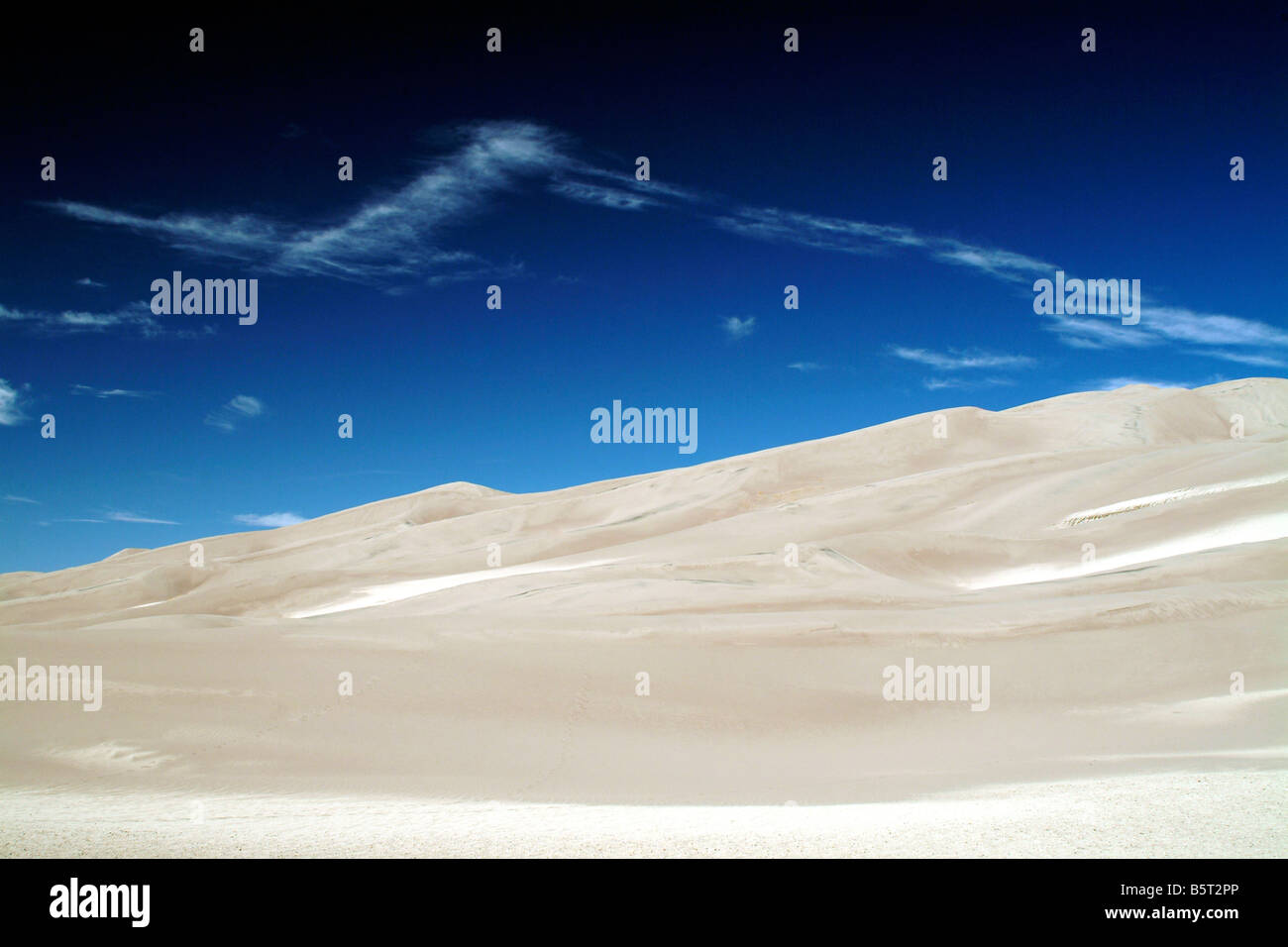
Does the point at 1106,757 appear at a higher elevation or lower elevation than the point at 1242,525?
lower

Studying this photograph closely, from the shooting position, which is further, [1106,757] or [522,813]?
[1106,757]

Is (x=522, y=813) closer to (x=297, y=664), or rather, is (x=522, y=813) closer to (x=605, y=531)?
(x=297, y=664)

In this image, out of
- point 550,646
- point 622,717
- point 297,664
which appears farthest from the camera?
point 550,646

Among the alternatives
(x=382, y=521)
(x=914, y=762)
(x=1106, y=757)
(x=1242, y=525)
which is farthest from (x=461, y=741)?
(x=382, y=521)

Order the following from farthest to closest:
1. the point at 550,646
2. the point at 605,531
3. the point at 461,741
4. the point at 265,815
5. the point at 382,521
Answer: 1. the point at 382,521
2. the point at 605,531
3. the point at 550,646
4. the point at 461,741
5. the point at 265,815
